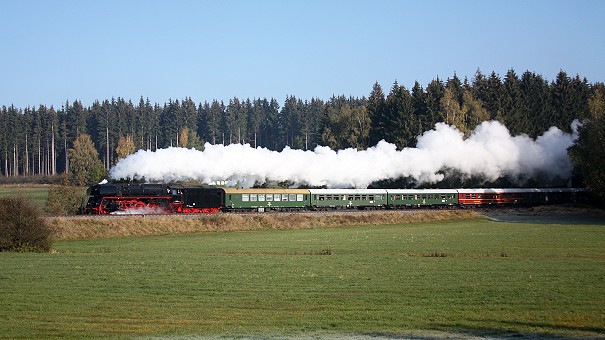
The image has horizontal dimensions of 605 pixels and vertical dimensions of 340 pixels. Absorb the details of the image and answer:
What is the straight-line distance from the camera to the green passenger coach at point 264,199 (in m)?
75.9

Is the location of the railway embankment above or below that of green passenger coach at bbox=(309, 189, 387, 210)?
below

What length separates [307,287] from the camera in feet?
96.7

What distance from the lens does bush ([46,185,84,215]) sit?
3029 inches

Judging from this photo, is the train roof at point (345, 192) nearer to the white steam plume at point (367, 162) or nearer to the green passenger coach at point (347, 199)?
the green passenger coach at point (347, 199)

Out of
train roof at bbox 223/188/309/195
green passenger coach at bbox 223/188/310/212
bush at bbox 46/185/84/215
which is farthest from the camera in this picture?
bush at bbox 46/185/84/215

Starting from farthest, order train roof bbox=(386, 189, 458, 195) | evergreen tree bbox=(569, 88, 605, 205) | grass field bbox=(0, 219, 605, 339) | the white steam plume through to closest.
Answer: train roof bbox=(386, 189, 458, 195), evergreen tree bbox=(569, 88, 605, 205), the white steam plume, grass field bbox=(0, 219, 605, 339)

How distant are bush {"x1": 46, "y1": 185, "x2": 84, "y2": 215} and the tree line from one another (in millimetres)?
43191

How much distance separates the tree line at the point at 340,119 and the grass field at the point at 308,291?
63.4 metres

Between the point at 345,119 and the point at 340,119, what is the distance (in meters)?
1.49

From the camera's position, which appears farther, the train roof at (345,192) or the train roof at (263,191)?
A: the train roof at (345,192)

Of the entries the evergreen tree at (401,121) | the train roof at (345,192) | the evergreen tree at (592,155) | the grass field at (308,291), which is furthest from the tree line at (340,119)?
the grass field at (308,291)

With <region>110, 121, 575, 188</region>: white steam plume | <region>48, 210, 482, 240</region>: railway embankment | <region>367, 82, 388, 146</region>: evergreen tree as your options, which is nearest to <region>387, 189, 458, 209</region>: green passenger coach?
<region>110, 121, 575, 188</region>: white steam plume

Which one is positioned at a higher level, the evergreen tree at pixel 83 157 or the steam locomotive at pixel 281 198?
the evergreen tree at pixel 83 157

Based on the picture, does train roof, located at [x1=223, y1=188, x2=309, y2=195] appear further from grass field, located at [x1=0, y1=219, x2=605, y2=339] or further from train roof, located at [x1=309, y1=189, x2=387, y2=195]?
grass field, located at [x1=0, y1=219, x2=605, y2=339]
